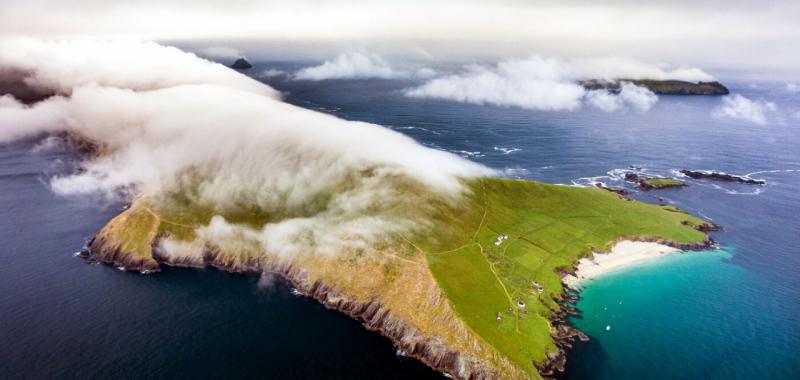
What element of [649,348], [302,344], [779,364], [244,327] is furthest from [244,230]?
[779,364]

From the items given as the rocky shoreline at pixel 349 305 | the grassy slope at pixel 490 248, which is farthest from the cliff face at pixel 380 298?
the grassy slope at pixel 490 248

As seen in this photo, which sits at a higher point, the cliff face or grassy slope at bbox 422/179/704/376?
grassy slope at bbox 422/179/704/376

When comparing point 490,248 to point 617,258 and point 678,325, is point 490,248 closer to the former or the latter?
point 617,258

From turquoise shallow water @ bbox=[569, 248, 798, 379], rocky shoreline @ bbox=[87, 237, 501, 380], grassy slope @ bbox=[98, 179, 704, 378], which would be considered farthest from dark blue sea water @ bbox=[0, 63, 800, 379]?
grassy slope @ bbox=[98, 179, 704, 378]

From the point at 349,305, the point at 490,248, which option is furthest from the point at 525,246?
the point at 349,305

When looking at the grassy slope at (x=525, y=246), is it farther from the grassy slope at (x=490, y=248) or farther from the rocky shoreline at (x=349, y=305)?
the rocky shoreline at (x=349, y=305)

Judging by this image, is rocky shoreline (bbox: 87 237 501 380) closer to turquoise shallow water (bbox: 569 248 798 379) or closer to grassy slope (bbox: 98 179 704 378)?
grassy slope (bbox: 98 179 704 378)

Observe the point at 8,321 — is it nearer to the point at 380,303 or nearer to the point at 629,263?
the point at 380,303
